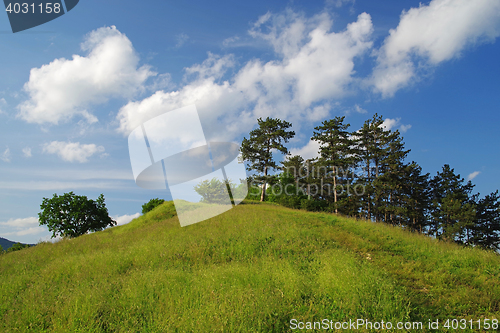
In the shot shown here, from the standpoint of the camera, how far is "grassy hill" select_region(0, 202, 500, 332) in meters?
5.08

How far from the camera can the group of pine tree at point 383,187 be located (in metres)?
35.4

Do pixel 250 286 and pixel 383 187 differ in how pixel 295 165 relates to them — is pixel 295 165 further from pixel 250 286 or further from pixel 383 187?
pixel 250 286

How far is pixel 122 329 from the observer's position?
4.92 metres

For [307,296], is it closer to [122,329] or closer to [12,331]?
[122,329]

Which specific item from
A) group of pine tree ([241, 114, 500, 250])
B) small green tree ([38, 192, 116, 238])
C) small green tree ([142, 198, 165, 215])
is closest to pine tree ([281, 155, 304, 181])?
group of pine tree ([241, 114, 500, 250])

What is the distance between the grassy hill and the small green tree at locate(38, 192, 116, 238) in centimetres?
2696

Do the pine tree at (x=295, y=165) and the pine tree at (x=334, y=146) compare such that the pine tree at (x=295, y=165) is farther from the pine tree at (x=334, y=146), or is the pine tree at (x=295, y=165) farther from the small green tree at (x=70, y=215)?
the small green tree at (x=70, y=215)

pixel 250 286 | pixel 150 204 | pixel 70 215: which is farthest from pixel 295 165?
pixel 250 286

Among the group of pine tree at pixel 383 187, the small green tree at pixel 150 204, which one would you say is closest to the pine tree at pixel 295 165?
the group of pine tree at pixel 383 187

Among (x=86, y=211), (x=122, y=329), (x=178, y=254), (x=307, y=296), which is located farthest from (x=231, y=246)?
(x=86, y=211)

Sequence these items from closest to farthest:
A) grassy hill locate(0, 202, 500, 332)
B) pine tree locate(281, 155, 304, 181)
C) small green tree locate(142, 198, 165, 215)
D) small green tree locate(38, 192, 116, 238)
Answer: grassy hill locate(0, 202, 500, 332) → small green tree locate(38, 192, 116, 238) → small green tree locate(142, 198, 165, 215) → pine tree locate(281, 155, 304, 181)

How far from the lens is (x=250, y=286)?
6289 millimetres

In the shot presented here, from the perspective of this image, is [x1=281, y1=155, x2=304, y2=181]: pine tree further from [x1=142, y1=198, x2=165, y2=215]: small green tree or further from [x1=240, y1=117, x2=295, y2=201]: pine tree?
[x1=142, y1=198, x2=165, y2=215]: small green tree

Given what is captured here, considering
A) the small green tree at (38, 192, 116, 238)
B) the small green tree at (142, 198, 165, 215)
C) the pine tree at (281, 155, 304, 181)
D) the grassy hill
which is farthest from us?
the pine tree at (281, 155, 304, 181)
